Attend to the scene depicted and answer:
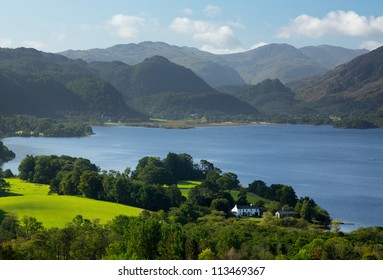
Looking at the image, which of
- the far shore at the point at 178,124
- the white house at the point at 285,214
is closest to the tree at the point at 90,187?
the white house at the point at 285,214

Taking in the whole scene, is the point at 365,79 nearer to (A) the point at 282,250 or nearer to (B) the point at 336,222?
(B) the point at 336,222

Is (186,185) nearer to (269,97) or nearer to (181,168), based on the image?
(181,168)

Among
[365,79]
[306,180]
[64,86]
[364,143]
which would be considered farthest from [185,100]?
[306,180]

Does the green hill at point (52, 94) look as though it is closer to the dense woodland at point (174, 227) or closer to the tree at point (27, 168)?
the tree at point (27, 168)

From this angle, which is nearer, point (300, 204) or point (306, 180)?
point (300, 204)

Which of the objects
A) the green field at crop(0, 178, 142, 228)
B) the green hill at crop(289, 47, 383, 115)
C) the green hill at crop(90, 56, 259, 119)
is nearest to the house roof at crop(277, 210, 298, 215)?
the green field at crop(0, 178, 142, 228)

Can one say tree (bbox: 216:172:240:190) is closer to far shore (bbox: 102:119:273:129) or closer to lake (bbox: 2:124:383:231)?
lake (bbox: 2:124:383:231)
